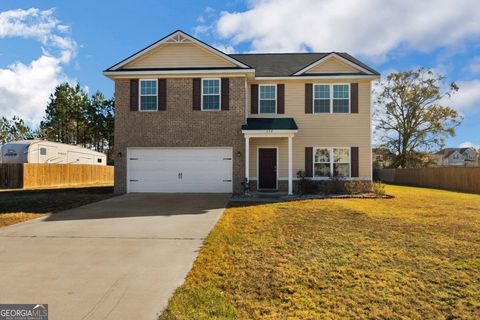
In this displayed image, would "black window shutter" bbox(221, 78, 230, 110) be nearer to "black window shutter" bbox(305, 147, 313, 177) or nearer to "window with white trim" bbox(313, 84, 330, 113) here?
"window with white trim" bbox(313, 84, 330, 113)

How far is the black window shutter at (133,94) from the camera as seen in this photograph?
16.6 metres

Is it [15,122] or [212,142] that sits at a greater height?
[15,122]

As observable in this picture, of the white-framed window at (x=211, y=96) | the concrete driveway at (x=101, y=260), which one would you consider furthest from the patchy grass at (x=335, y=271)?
the white-framed window at (x=211, y=96)

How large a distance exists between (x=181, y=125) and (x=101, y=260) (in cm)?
1108

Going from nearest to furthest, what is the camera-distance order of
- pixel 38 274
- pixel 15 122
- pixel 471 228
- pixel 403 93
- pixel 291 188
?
pixel 38 274, pixel 471 228, pixel 291 188, pixel 403 93, pixel 15 122

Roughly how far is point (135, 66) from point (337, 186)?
11475 millimetres

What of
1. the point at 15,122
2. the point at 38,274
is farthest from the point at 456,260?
the point at 15,122

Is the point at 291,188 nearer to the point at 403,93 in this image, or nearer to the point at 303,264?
the point at 303,264

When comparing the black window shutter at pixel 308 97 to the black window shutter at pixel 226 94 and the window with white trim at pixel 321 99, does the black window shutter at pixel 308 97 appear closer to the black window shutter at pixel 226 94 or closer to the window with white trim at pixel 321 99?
the window with white trim at pixel 321 99

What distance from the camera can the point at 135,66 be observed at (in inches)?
659

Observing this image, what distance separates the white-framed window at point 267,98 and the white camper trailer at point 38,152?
17.1 meters

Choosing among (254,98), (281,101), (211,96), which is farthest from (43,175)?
(281,101)

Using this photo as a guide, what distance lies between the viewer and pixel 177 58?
1670cm

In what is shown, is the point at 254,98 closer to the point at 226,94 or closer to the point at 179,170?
the point at 226,94
